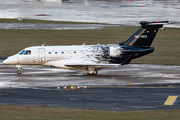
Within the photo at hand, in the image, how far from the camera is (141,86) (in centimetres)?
3959

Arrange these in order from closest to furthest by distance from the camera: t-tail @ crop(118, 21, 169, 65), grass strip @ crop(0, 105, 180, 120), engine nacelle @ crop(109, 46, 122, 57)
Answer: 1. grass strip @ crop(0, 105, 180, 120)
2. engine nacelle @ crop(109, 46, 122, 57)
3. t-tail @ crop(118, 21, 169, 65)

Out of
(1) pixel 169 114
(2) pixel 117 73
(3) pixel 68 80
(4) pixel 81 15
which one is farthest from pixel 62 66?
(4) pixel 81 15

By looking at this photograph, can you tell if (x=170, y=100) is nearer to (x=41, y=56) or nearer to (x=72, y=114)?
(x=72, y=114)

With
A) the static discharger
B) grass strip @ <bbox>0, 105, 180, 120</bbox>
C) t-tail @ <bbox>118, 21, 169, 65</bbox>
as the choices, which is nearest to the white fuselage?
t-tail @ <bbox>118, 21, 169, 65</bbox>

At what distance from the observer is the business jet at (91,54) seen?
4559cm

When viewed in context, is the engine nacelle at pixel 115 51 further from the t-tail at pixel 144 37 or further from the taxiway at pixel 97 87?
the taxiway at pixel 97 87

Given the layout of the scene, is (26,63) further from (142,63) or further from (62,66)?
(142,63)

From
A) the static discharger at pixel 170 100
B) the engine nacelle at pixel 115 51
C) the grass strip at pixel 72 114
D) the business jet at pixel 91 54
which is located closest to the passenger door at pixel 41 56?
the business jet at pixel 91 54

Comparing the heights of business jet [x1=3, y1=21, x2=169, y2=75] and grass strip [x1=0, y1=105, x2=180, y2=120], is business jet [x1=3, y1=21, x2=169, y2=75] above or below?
above

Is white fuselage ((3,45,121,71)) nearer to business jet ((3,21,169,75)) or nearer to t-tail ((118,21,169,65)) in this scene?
business jet ((3,21,169,75))

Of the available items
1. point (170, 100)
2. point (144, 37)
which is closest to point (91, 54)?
point (144, 37)

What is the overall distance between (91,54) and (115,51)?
2.67 m

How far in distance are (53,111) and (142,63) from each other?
27.0 meters

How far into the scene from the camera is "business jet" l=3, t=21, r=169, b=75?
45.6 metres
